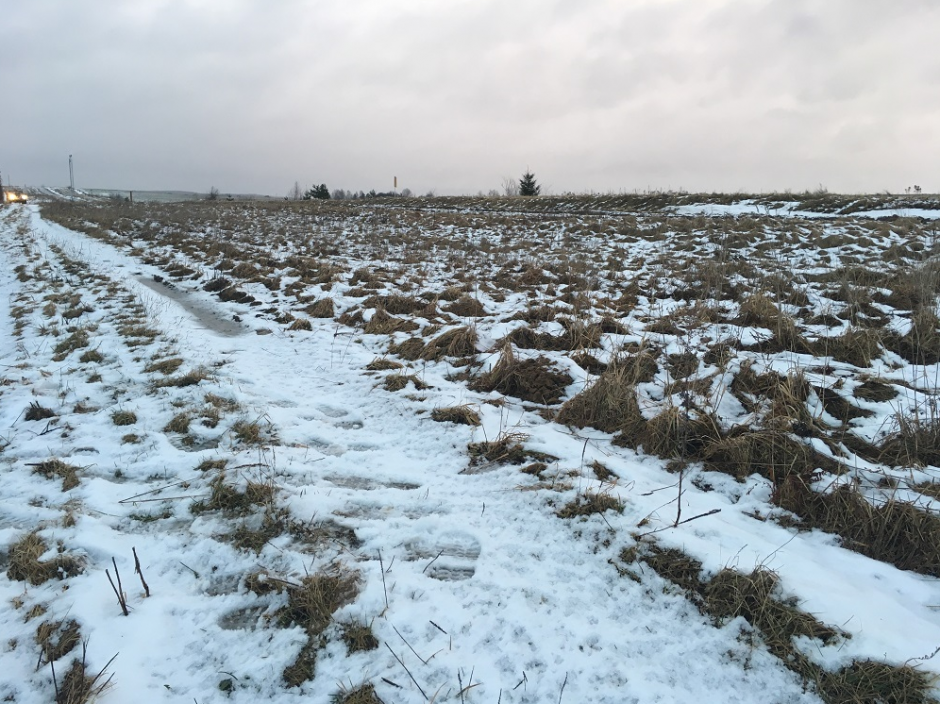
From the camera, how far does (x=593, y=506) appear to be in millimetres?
2959

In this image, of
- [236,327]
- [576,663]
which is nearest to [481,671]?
[576,663]

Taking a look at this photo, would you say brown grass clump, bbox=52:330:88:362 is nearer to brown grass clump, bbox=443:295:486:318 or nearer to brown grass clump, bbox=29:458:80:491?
brown grass clump, bbox=29:458:80:491

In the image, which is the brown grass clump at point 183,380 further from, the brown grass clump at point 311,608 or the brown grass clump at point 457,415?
Answer: the brown grass clump at point 311,608

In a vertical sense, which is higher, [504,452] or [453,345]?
[453,345]

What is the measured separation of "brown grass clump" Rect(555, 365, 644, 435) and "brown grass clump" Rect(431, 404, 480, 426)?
2.35 ft

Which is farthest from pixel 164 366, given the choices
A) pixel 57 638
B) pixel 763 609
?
pixel 763 609

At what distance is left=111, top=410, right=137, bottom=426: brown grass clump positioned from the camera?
4.12 metres

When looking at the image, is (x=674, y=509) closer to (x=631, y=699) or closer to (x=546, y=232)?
(x=631, y=699)

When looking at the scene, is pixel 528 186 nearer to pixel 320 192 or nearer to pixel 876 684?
pixel 320 192

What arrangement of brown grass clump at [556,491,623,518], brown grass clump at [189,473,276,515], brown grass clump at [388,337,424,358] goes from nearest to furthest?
brown grass clump at [556,491,623,518]
brown grass clump at [189,473,276,515]
brown grass clump at [388,337,424,358]

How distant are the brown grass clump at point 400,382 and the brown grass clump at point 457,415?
62cm

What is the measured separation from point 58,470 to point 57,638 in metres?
1.69

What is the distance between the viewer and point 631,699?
1940 millimetres

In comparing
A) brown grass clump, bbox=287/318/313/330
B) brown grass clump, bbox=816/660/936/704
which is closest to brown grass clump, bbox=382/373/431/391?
brown grass clump, bbox=287/318/313/330
